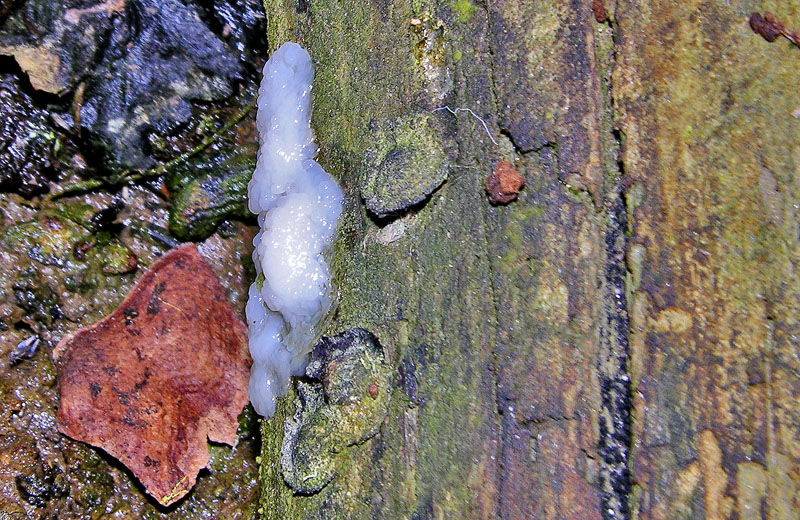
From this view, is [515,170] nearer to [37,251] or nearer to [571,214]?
[571,214]

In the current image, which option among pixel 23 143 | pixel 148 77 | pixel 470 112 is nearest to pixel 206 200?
pixel 148 77

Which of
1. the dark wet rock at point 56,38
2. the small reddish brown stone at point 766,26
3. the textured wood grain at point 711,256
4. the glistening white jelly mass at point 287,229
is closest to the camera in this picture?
the textured wood grain at point 711,256

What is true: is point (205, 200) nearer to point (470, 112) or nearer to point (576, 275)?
point (470, 112)

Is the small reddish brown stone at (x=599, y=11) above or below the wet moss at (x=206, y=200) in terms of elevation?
above

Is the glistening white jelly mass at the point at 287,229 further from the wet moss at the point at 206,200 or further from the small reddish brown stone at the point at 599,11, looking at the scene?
the small reddish brown stone at the point at 599,11

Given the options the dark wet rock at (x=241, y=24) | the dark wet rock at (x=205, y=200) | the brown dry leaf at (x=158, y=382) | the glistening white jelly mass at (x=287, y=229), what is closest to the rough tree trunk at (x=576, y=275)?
the glistening white jelly mass at (x=287, y=229)

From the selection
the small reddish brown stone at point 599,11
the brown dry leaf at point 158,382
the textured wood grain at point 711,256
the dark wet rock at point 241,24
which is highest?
the dark wet rock at point 241,24

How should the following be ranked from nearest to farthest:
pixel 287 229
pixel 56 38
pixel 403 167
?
pixel 403 167 → pixel 287 229 → pixel 56 38

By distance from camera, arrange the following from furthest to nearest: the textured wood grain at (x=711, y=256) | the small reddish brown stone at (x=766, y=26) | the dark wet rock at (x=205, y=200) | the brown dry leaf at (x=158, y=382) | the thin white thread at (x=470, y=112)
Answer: the dark wet rock at (x=205, y=200) < the brown dry leaf at (x=158, y=382) < the thin white thread at (x=470, y=112) < the small reddish brown stone at (x=766, y=26) < the textured wood grain at (x=711, y=256)
